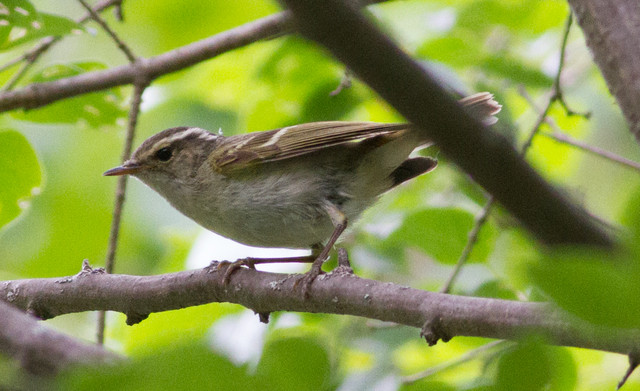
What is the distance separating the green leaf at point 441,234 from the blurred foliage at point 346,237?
0.03ft

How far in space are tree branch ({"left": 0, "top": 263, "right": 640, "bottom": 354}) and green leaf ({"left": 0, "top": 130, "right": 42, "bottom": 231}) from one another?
508 mm

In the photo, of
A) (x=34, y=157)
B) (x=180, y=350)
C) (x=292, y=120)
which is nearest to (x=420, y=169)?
(x=292, y=120)

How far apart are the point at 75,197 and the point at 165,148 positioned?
189cm

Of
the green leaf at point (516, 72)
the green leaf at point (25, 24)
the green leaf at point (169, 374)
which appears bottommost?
the green leaf at point (516, 72)

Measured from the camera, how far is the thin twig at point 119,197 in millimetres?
3656

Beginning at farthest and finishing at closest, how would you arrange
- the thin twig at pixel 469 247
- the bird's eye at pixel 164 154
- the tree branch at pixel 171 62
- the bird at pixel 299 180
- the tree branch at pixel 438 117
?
the bird's eye at pixel 164 154, the tree branch at pixel 171 62, the bird at pixel 299 180, the thin twig at pixel 469 247, the tree branch at pixel 438 117

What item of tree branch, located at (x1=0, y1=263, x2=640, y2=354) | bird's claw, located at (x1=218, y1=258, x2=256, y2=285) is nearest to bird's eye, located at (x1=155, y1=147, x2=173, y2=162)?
bird's claw, located at (x1=218, y1=258, x2=256, y2=285)

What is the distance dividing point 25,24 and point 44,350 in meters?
2.79

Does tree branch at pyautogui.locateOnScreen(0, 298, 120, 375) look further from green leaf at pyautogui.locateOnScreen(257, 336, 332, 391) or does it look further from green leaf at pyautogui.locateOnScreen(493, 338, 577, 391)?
green leaf at pyautogui.locateOnScreen(493, 338, 577, 391)

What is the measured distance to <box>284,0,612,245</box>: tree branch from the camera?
2.75ft

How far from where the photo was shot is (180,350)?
858 millimetres

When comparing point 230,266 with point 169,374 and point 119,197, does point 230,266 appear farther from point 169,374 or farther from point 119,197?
point 169,374

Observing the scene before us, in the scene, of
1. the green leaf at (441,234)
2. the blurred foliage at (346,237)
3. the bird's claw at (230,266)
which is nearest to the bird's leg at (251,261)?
the bird's claw at (230,266)

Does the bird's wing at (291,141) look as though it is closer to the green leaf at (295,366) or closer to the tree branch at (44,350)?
the green leaf at (295,366)
